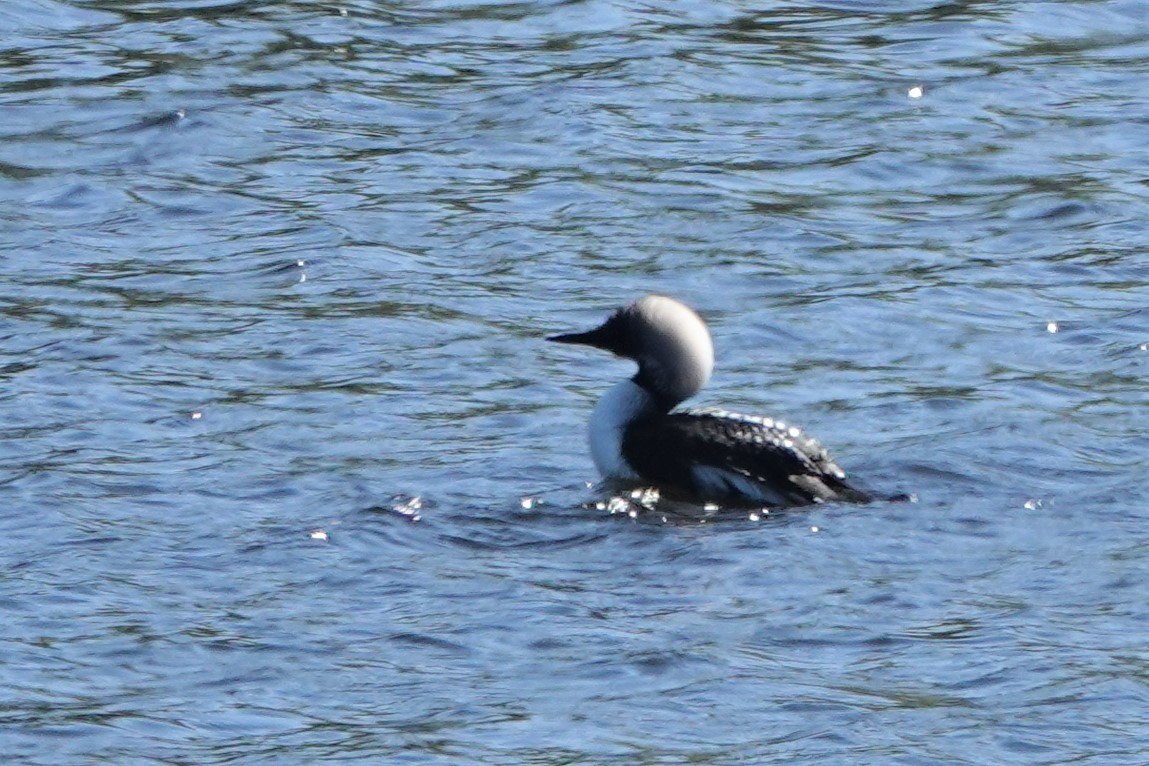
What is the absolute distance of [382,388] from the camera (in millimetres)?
9766

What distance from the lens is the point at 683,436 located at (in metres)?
8.81

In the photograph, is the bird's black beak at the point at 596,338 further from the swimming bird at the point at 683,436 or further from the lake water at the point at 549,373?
A: the lake water at the point at 549,373

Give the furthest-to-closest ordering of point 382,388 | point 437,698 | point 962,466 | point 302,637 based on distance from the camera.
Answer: point 382,388 → point 962,466 → point 302,637 → point 437,698

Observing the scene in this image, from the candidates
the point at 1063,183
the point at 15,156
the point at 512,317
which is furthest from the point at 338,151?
the point at 1063,183

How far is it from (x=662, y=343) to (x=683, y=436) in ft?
1.48

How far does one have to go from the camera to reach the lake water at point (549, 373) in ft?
22.2

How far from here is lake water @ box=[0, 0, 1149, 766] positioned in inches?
266

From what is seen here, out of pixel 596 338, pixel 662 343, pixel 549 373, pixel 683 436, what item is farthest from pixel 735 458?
pixel 549 373

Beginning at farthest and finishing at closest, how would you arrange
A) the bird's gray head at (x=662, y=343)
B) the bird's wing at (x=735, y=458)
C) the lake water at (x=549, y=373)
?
the bird's gray head at (x=662, y=343)
the bird's wing at (x=735, y=458)
the lake water at (x=549, y=373)

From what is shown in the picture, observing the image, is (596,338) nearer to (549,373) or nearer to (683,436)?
(683,436)

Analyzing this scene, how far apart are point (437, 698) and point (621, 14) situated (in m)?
8.91

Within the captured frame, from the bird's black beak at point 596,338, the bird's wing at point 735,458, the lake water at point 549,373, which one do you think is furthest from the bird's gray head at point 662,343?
the lake water at point 549,373

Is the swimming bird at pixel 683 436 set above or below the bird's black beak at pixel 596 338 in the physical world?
below

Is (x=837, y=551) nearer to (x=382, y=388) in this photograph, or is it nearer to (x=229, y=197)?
(x=382, y=388)
